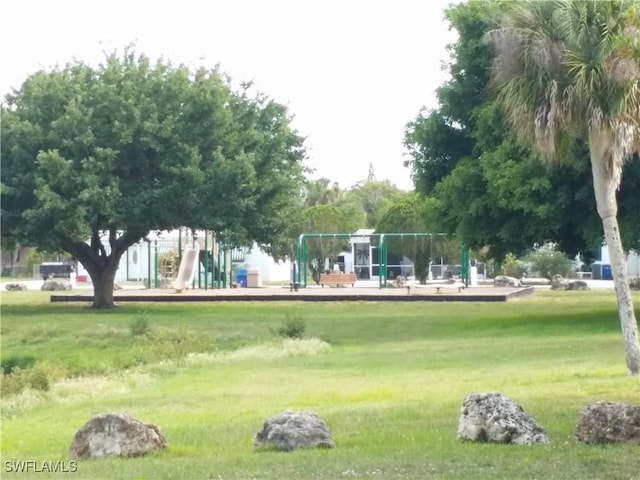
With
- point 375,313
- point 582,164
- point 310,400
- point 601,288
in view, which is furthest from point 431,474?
point 601,288

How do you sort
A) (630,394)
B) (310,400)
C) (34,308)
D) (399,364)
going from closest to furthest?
(630,394), (310,400), (399,364), (34,308)

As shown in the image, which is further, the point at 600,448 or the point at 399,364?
the point at 399,364

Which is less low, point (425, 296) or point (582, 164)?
point (582, 164)

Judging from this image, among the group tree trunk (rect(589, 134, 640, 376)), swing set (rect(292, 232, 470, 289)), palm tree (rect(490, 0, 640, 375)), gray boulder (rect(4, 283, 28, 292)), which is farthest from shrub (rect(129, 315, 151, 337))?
gray boulder (rect(4, 283, 28, 292))

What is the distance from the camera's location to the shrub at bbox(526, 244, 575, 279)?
6912cm

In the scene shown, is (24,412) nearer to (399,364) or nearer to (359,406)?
(359,406)

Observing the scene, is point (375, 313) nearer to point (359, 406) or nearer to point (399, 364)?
point (399, 364)

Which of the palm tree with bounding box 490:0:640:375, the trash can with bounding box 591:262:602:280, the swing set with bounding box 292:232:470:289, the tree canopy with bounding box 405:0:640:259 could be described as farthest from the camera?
the trash can with bounding box 591:262:602:280

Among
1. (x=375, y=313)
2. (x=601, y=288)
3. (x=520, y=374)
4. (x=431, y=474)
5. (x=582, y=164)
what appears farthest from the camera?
(x=601, y=288)

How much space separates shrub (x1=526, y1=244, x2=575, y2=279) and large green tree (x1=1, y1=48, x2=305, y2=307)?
102 ft

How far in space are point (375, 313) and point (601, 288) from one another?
69.2ft

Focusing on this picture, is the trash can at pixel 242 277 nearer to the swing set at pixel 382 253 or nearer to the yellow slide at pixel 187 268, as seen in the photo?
the swing set at pixel 382 253

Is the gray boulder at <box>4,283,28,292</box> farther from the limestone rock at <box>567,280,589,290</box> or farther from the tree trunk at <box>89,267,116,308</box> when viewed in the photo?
the limestone rock at <box>567,280,589,290</box>

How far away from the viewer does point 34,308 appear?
4297 centimetres
